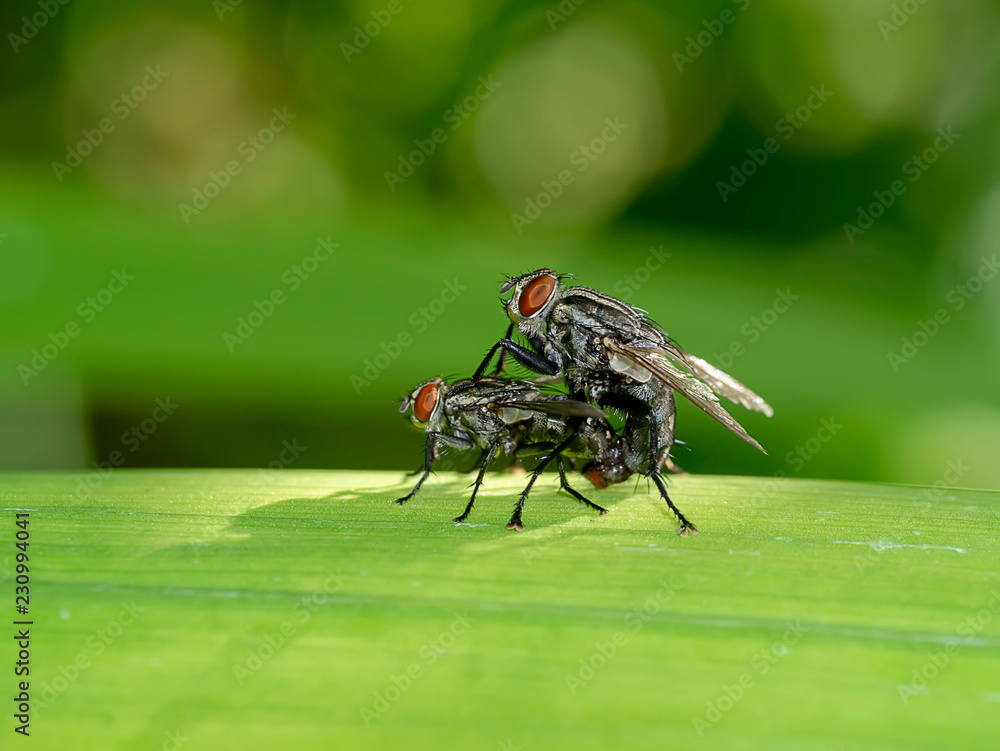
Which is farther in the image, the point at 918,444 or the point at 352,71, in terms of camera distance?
the point at 352,71

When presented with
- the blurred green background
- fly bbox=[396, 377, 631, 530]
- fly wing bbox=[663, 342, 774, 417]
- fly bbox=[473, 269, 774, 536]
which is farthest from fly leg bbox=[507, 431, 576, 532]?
the blurred green background

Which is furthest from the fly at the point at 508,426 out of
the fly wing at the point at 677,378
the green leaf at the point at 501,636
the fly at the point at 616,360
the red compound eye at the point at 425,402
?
the green leaf at the point at 501,636

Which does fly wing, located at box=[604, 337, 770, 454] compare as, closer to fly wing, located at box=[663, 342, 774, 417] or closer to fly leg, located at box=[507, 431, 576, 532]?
fly wing, located at box=[663, 342, 774, 417]

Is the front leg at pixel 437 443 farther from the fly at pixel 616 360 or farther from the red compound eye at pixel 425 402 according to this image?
the fly at pixel 616 360

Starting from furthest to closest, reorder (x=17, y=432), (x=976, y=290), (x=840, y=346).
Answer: (x=976, y=290) < (x=17, y=432) < (x=840, y=346)

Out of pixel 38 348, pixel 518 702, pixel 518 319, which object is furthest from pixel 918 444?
pixel 38 348

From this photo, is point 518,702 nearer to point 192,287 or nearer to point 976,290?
point 192,287

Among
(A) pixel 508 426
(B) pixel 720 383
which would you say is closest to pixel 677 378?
(B) pixel 720 383
